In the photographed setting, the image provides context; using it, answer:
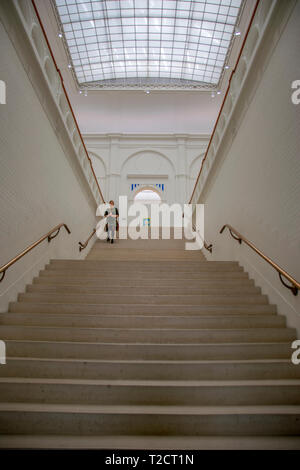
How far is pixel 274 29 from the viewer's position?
4141mm

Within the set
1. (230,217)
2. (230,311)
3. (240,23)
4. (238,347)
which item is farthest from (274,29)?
(240,23)

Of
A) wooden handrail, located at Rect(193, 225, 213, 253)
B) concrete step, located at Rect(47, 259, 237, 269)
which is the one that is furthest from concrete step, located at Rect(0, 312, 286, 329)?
wooden handrail, located at Rect(193, 225, 213, 253)

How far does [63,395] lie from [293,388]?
205 cm

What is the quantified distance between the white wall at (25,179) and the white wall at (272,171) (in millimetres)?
3847

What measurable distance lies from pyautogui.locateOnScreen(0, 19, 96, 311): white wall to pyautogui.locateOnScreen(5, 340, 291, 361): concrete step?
1.01m

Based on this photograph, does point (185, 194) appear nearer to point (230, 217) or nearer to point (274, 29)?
point (230, 217)

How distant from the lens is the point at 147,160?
680 inches

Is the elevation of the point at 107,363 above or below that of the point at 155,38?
below

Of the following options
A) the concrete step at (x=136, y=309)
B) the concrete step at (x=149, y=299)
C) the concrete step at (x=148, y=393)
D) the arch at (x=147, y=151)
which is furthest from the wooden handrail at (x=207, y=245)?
the arch at (x=147, y=151)

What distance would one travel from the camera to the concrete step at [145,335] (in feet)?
10.4

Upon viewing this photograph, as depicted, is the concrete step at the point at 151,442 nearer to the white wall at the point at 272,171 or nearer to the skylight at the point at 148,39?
the white wall at the point at 272,171

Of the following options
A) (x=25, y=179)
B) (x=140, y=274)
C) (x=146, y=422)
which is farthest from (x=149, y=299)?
(x=25, y=179)

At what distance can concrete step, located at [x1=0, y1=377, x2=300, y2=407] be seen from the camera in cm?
240

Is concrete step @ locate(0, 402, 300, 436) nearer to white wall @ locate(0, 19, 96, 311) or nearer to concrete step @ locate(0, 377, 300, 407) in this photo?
concrete step @ locate(0, 377, 300, 407)
